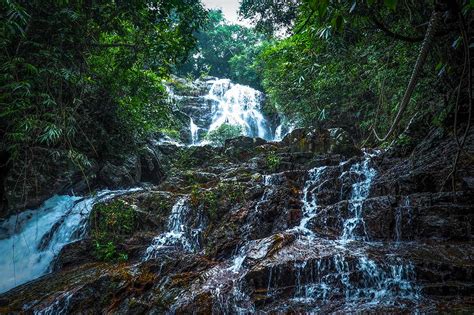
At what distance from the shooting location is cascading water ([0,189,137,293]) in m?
6.88

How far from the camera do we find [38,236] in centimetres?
776

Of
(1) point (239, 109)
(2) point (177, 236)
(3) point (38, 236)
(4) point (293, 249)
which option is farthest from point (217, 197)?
(1) point (239, 109)

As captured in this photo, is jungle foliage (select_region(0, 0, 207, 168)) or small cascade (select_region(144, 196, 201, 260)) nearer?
jungle foliage (select_region(0, 0, 207, 168))

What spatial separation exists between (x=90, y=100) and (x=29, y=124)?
3.41m

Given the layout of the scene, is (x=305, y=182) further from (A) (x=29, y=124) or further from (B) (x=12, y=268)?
(B) (x=12, y=268)

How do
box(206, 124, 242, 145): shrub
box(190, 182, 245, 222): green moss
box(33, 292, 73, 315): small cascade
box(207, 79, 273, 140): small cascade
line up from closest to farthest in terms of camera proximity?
box(33, 292, 73, 315): small cascade, box(190, 182, 245, 222): green moss, box(206, 124, 242, 145): shrub, box(207, 79, 273, 140): small cascade

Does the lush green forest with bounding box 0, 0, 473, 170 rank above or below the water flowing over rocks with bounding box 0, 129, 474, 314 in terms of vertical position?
above

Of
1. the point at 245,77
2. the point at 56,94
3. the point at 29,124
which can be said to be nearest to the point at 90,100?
the point at 56,94

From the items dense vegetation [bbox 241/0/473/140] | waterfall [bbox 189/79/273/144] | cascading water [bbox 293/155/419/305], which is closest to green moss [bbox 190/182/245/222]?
dense vegetation [bbox 241/0/473/140]

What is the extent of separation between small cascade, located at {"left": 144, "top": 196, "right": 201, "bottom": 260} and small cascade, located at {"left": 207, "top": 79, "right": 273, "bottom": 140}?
1125cm

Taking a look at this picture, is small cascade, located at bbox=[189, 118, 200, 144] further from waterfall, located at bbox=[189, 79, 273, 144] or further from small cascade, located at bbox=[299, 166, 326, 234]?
small cascade, located at bbox=[299, 166, 326, 234]

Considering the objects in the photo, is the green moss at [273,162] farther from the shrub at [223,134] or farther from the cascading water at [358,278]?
the shrub at [223,134]

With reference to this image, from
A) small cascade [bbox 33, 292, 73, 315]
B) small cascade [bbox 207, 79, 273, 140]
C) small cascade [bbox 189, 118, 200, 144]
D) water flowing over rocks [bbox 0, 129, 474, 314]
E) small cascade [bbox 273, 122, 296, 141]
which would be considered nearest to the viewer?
water flowing over rocks [bbox 0, 129, 474, 314]

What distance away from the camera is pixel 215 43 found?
90.0 ft
